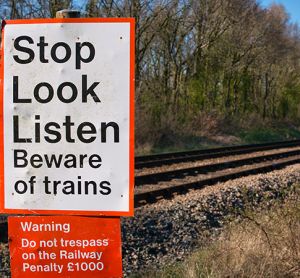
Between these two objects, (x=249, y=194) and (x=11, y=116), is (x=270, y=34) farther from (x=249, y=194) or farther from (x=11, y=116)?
(x=11, y=116)

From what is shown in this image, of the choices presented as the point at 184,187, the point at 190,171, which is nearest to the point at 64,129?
the point at 184,187

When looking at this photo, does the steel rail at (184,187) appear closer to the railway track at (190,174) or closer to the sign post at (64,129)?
the railway track at (190,174)

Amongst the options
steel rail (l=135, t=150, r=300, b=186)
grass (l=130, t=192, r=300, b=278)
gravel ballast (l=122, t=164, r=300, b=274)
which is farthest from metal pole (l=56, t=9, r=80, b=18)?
steel rail (l=135, t=150, r=300, b=186)

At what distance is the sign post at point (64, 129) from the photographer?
9.92ft

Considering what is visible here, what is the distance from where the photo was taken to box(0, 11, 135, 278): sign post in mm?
3023

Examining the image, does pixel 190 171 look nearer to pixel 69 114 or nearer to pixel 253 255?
pixel 253 255

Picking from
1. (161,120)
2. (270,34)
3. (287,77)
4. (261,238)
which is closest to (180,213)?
(261,238)

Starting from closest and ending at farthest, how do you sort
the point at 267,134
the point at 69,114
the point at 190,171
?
the point at 69,114 → the point at 190,171 → the point at 267,134

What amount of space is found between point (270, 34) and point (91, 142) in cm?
4013

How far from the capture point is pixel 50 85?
119 inches

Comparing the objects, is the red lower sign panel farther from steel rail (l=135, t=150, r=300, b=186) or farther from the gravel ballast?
steel rail (l=135, t=150, r=300, b=186)

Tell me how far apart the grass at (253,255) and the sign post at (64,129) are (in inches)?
87.7

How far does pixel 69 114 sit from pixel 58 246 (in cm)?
80

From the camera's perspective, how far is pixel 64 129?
303cm
